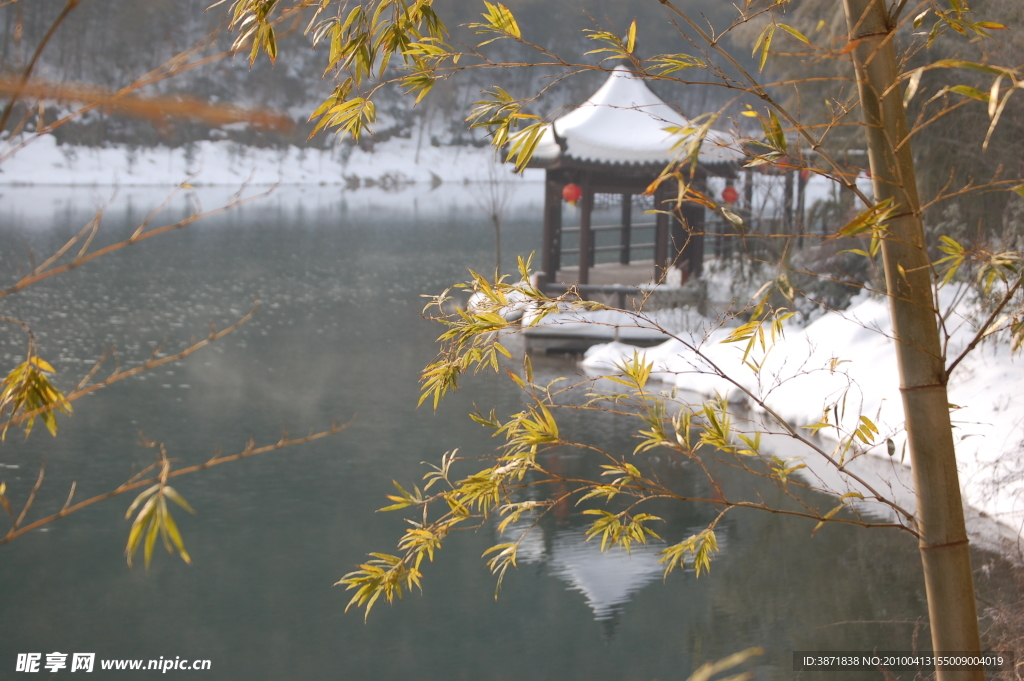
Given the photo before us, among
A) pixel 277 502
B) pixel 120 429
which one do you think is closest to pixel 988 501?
pixel 277 502

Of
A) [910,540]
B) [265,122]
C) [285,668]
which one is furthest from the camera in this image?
[910,540]

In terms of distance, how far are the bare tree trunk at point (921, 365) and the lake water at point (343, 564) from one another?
3.93ft

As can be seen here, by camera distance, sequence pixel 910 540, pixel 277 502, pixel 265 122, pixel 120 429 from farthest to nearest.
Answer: pixel 120 429 → pixel 277 502 → pixel 910 540 → pixel 265 122

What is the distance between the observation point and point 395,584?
1488 millimetres

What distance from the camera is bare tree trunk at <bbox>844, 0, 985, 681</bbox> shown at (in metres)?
Result: 1.15

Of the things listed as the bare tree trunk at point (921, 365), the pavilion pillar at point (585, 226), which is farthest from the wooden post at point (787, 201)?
the bare tree trunk at point (921, 365)

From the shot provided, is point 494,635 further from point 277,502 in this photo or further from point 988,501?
point 988,501

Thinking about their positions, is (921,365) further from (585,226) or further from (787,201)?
(787,201)

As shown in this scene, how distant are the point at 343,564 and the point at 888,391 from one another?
338 centimetres

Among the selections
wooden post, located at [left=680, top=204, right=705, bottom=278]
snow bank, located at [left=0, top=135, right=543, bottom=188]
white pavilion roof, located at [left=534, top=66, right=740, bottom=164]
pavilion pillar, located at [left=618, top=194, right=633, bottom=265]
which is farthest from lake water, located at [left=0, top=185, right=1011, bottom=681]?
snow bank, located at [left=0, top=135, right=543, bottom=188]

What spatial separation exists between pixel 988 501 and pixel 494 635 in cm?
249

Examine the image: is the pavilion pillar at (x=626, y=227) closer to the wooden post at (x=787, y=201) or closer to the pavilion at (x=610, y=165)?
the pavilion at (x=610, y=165)

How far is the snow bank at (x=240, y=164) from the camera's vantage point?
1027 inches

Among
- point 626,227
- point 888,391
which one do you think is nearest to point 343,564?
point 888,391
